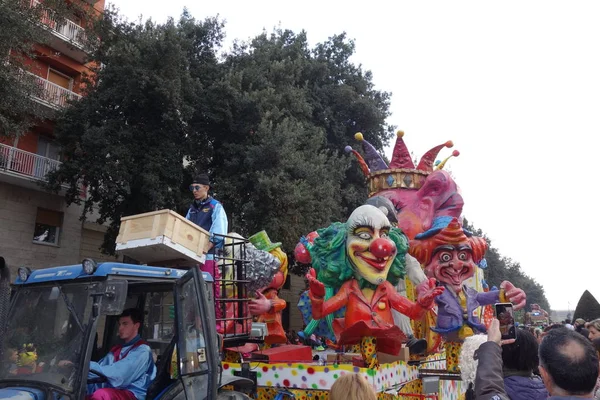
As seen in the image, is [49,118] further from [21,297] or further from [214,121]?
[21,297]

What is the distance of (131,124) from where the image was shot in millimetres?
14336

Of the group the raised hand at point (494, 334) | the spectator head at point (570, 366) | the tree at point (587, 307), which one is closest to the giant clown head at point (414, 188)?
the tree at point (587, 307)

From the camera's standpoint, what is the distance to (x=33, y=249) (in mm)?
15102

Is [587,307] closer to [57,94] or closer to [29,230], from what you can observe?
[29,230]

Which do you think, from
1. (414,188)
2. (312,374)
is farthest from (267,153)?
(312,374)

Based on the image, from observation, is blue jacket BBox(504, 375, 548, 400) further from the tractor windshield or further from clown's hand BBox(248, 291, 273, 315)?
clown's hand BBox(248, 291, 273, 315)

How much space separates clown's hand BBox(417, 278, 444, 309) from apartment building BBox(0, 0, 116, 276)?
39.0ft

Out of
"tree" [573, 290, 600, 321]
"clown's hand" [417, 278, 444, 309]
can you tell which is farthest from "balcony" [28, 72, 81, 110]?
"tree" [573, 290, 600, 321]

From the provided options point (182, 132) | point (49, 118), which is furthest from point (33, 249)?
point (182, 132)

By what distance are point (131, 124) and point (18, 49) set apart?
12.6ft

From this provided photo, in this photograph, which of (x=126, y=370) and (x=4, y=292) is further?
(x=4, y=292)

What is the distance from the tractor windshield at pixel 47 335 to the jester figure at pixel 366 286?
139 inches

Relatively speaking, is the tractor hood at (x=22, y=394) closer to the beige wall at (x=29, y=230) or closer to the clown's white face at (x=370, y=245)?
the clown's white face at (x=370, y=245)

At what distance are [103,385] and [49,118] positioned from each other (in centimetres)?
1413
